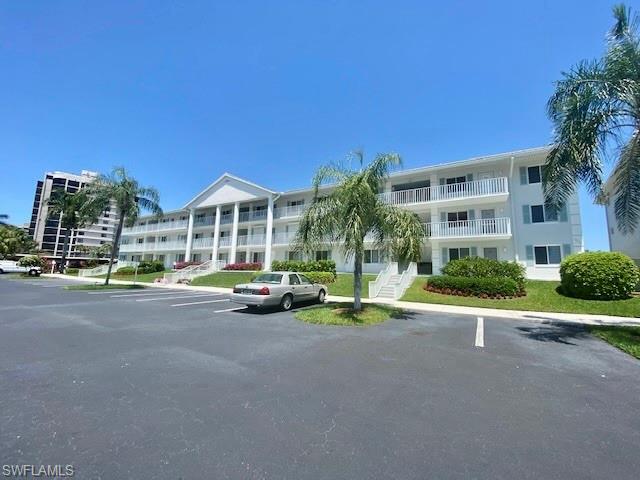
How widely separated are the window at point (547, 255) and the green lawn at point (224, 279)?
21.6 meters

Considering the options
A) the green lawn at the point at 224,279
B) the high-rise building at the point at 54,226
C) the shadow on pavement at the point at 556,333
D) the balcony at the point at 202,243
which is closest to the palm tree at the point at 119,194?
the green lawn at the point at 224,279

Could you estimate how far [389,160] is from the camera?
11.6 m

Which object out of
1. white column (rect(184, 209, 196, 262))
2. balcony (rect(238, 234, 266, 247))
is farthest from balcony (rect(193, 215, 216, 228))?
balcony (rect(238, 234, 266, 247))

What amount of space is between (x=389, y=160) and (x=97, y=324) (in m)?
11.2

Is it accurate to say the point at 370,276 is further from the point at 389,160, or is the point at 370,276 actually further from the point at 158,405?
the point at 158,405

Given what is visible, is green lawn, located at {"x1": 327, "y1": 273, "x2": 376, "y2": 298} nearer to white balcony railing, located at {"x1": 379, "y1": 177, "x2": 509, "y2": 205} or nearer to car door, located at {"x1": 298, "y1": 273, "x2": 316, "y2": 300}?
car door, located at {"x1": 298, "y1": 273, "x2": 316, "y2": 300}

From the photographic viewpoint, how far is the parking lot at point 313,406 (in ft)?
9.59

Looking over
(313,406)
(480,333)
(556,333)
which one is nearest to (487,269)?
(556,333)

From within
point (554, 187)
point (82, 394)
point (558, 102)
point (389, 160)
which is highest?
point (558, 102)

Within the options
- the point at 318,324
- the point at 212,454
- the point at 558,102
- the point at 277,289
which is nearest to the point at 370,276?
the point at 277,289

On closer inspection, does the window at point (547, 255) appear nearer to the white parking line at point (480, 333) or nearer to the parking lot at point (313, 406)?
the white parking line at point (480, 333)

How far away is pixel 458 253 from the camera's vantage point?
2262 cm

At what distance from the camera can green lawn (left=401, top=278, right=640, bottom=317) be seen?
1358 centimetres

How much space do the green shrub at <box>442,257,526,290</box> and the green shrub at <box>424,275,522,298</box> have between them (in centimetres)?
89
